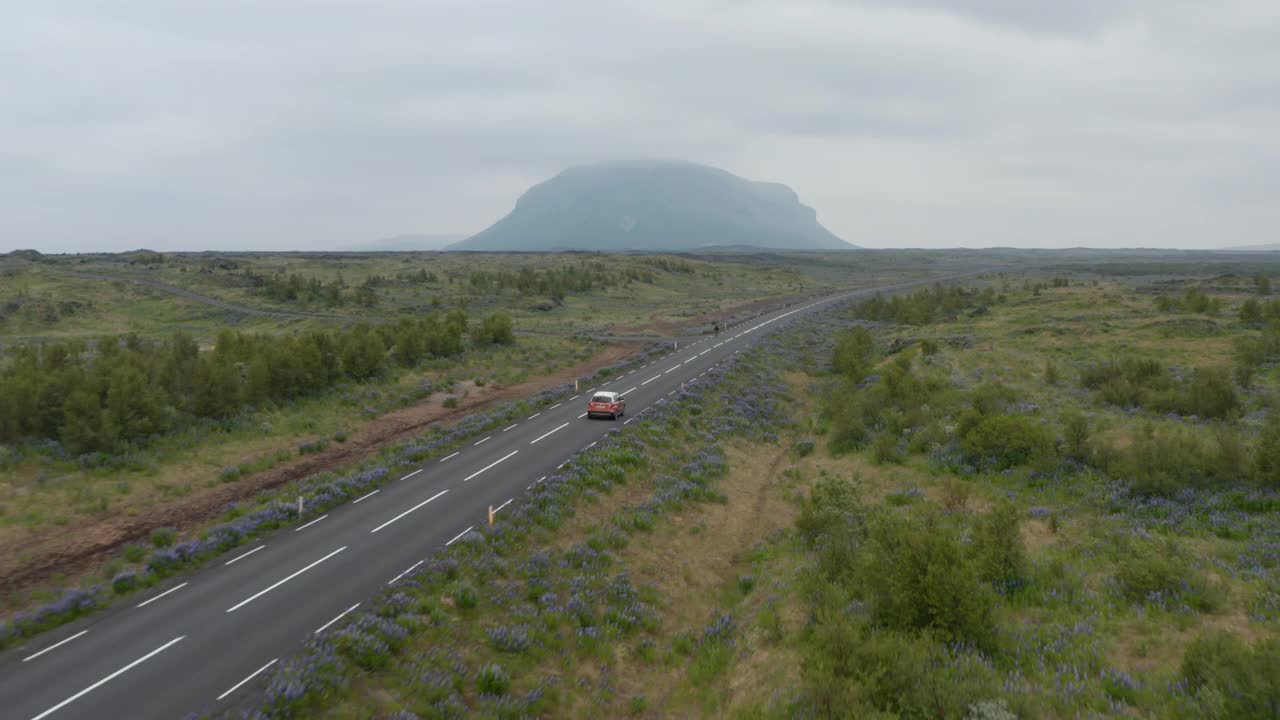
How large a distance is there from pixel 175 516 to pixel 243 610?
835 centimetres

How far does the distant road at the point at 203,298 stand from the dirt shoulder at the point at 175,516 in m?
47.9

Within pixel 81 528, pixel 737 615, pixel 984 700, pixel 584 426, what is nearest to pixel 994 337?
pixel 584 426

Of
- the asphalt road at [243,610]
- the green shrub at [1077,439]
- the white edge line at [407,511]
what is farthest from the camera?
the green shrub at [1077,439]

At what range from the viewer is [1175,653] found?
1038 cm

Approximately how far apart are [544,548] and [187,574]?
946 centimetres

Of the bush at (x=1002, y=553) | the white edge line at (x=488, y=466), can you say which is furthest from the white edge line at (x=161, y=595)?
the bush at (x=1002, y=553)

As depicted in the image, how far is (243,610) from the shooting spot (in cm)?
1402

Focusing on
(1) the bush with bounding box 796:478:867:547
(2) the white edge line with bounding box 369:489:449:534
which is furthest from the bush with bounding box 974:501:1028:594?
(2) the white edge line with bounding box 369:489:449:534

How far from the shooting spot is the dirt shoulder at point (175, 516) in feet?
53.0

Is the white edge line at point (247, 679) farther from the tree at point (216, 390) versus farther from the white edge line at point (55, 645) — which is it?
the tree at point (216, 390)

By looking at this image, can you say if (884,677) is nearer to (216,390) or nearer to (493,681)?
(493,681)

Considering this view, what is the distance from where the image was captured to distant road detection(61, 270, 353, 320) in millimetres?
75562

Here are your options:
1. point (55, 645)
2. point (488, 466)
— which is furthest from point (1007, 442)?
point (55, 645)

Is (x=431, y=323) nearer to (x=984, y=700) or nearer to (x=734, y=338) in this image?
(x=734, y=338)
